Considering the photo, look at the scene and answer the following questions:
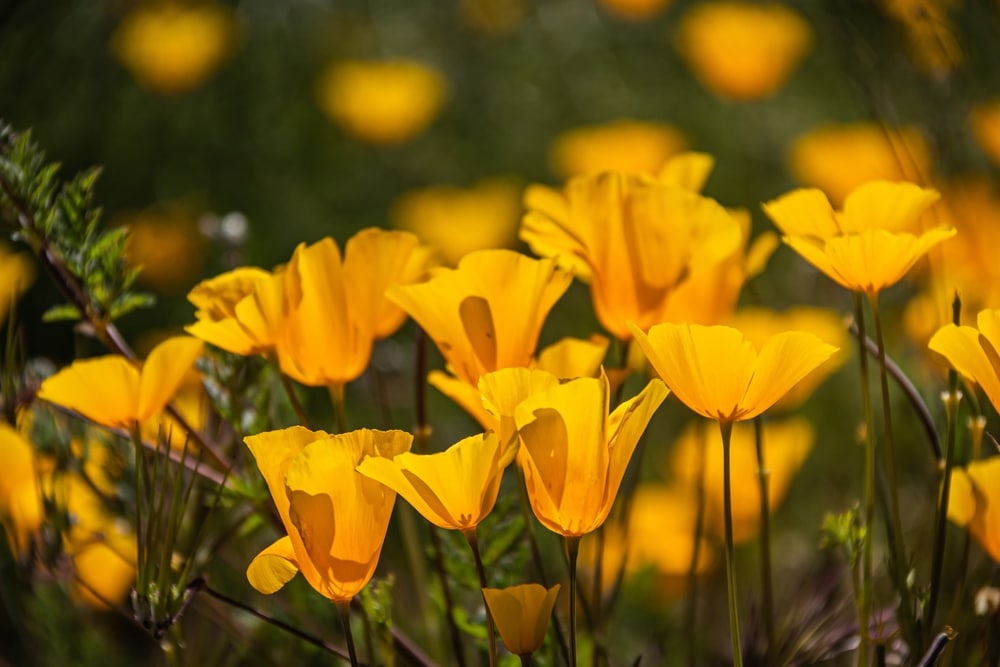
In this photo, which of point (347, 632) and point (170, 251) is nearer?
point (347, 632)

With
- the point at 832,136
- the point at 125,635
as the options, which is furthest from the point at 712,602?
the point at 832,136

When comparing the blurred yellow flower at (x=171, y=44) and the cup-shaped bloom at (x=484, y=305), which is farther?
the blurred yellow flower at (x=171, y=44)

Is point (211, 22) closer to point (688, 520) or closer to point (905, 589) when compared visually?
point (688, 520)

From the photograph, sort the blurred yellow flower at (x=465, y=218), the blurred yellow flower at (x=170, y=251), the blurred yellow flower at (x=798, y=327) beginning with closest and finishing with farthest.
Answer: the blurred yellow flower at (x=798, y=327) → the blurred yellow flower at (x=170, y=251) → the blurred yellow flower at (x=465, y=218)

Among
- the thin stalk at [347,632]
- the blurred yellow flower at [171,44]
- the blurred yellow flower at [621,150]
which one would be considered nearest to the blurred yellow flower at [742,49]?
the blurred yellow flower at [621,150]

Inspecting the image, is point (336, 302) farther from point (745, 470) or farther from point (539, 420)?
point (745, 470)

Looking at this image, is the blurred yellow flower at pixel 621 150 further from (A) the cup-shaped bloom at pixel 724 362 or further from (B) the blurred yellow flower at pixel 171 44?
(A) the cup-shaped bloom at pixel 724 362

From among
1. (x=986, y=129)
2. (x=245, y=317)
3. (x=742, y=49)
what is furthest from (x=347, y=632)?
(x=742, y=49)
